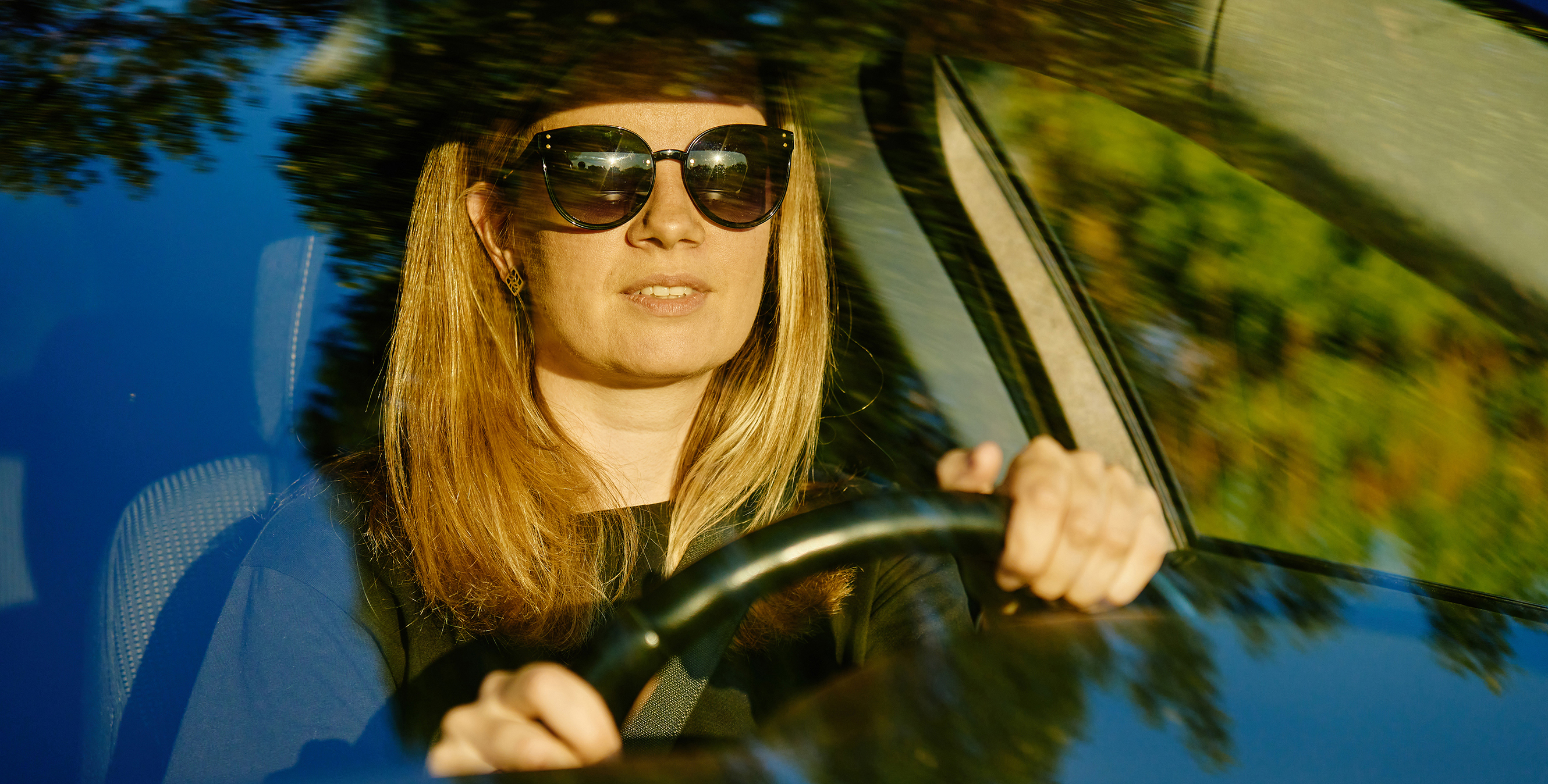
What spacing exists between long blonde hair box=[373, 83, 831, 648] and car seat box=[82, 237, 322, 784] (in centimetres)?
12

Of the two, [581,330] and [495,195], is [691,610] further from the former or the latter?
[495,195]

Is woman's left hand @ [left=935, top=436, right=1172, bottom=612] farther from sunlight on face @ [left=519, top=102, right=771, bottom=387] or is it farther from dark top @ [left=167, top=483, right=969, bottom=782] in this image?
sunlight on face @ [left=519, top=102, right=771, bottom=387]

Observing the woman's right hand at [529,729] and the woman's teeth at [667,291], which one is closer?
the woman's right hand at [529,729]

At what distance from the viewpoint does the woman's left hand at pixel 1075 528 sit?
109 cm

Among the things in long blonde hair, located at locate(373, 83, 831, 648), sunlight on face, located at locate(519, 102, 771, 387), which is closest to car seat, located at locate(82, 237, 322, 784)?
long blonde hair, located at locate(373, 83, 831, 648)

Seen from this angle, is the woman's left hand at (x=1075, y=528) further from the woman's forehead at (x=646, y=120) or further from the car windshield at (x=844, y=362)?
the woman's forehead at (x=646, y=120)

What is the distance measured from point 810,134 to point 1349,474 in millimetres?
688

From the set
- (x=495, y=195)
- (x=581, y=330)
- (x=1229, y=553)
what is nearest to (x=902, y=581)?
(x=1229, y=553)

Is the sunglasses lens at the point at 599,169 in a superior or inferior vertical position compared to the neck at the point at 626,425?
superior

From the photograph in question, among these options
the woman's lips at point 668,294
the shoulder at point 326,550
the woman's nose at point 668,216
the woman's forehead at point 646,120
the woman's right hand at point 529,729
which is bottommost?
the woman's right hand at point 529,729

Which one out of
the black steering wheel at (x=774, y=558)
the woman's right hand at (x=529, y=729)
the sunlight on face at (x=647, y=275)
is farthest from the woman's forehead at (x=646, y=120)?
the woman's right hand at (x=529, y=729)

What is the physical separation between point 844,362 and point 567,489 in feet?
1.28

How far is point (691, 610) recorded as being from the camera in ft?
3.49

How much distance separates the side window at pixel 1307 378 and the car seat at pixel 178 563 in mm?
897
